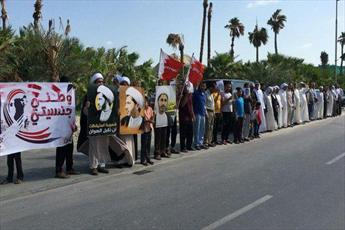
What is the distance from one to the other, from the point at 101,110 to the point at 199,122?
176 inches

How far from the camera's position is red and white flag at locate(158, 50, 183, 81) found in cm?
1260

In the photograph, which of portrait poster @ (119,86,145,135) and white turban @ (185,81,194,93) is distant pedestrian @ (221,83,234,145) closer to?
white turban @ (185,81,194,93)

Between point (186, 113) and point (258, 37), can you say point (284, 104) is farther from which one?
point (258, 37)

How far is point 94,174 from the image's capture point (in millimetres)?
9914

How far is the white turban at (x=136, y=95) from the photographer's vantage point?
10812mm

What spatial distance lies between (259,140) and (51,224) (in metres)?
11.0

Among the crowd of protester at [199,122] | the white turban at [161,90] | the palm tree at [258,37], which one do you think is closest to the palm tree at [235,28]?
the palm tree at [258,37]

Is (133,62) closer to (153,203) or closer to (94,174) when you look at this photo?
(94,174)

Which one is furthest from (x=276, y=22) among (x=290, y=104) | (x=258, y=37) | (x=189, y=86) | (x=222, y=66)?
(x=189, y=86)

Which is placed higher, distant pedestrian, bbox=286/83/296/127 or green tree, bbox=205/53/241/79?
green tree, bbox=205/53/241/79

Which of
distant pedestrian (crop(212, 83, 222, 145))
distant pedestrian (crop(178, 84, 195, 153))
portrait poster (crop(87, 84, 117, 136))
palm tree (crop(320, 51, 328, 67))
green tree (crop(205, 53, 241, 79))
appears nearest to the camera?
portrait poster (crop(87, 84, 117, 136))

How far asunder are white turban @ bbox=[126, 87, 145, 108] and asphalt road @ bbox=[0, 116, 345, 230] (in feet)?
5.00

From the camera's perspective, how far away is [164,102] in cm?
1227

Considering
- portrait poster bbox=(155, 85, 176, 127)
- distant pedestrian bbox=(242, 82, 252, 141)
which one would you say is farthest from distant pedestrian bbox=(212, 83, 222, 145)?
portrait poster bbox=(155, 85, 176, 127)
